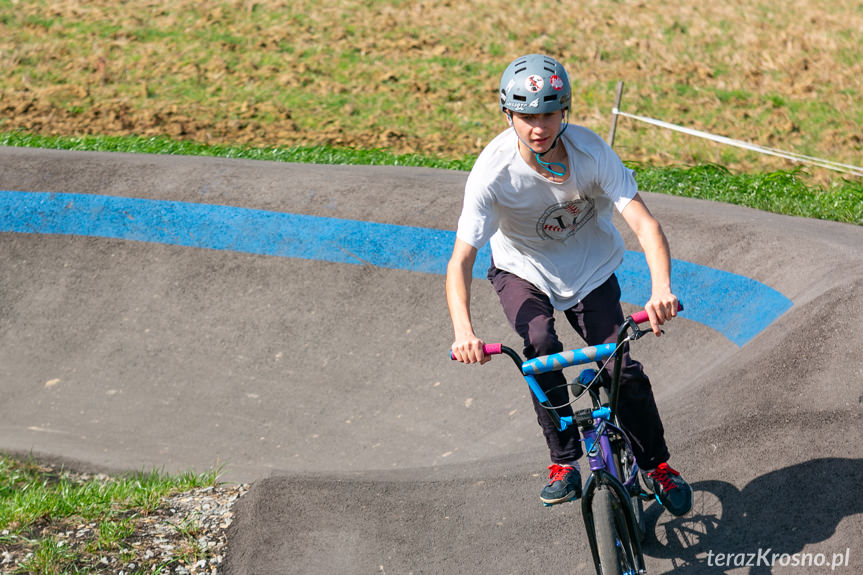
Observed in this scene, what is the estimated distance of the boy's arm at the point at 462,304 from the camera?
135 inches

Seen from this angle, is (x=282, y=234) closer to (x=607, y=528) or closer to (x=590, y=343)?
(x=590, y=343)

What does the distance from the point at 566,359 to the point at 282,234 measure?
19.3ft

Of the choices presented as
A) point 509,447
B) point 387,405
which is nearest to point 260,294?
point 387,405

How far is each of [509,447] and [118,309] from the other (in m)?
4.40

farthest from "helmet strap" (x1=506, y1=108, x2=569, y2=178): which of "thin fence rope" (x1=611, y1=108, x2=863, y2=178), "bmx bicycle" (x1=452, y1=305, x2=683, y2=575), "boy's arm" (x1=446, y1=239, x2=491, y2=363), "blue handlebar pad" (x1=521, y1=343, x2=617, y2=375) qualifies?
"thin fence rope" (x1=611, y1=108, x2=863, y2=178)

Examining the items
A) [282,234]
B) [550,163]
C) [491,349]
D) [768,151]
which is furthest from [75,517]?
[768,151]

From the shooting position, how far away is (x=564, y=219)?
13.6 feet

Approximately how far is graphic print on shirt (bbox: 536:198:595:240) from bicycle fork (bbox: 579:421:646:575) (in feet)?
3.30

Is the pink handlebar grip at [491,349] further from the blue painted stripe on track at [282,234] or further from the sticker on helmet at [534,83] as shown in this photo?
the blue painted stripe on track at [282,234]

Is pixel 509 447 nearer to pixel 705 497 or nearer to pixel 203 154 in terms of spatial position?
pixel 705 497

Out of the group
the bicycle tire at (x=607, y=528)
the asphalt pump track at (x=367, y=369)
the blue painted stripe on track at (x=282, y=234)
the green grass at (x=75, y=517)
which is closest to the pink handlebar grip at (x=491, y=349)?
the bicycle tire at (x=607, y=528)

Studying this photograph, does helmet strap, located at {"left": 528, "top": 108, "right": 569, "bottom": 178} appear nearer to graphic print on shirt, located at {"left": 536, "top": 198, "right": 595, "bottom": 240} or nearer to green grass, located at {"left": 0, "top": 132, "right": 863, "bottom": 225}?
graphic print on shirt, located at {"left": 536, "top": 198, "right": 595, "bottom": 240}

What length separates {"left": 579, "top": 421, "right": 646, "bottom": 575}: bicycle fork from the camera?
3539mm

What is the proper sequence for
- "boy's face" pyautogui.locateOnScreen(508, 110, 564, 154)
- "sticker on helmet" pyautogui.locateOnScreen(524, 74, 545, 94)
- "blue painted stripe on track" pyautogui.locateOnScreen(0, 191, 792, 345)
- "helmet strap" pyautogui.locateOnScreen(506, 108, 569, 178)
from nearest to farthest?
1. "sticker on helmet" pyautogui.locateOnScreen(524, 74, 545, 94)
2. "boy's face" pyautogui.locateOnScreen(508, 110, 564, 154)
3. "helmet strap" pyautogui.locateOnScreen(506, 108, 569, 178)
4. "blue painted stripe on track" pyautogui.locateOnScreen(0, 191, 792, 345)
